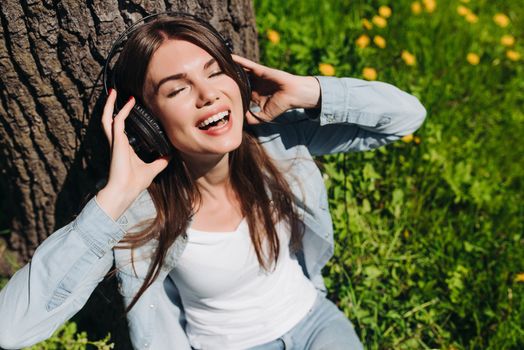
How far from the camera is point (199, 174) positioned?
7.70ft

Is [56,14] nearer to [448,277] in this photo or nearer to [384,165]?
[384,165]

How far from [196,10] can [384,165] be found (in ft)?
4.80

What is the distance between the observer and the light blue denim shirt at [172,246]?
197cm

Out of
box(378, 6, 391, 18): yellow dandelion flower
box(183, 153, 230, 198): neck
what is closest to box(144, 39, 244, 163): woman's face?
box(183, 153, 230, 198): neck

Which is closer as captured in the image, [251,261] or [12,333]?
[12,333]

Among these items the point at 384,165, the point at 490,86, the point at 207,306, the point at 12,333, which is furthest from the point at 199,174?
the point at 490,86

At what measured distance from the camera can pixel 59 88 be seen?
2227mm

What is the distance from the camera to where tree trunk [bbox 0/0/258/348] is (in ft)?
6.79

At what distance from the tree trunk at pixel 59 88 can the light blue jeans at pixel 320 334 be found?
849 mm

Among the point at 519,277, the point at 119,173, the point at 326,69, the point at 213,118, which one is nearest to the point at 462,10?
the point at 326,69

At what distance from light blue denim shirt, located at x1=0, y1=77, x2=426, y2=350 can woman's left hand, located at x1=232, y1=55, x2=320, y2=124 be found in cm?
5

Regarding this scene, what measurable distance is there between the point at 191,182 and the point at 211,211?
0.16 m

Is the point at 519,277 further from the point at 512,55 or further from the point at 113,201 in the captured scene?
the point at 113,201

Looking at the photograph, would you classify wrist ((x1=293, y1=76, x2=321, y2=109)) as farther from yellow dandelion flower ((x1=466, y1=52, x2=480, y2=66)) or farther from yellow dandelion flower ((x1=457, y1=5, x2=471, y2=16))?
yellow dandelion flower ((x1=457, y1=5, x2=471, y2=16))
